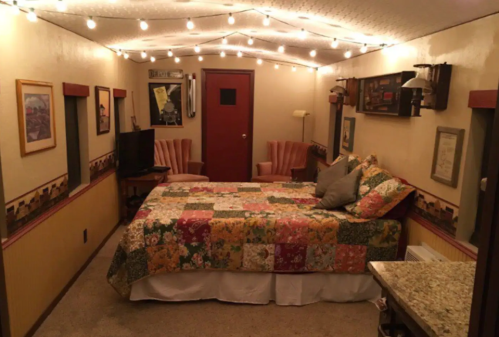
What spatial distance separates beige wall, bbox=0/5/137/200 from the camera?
7.70 feet

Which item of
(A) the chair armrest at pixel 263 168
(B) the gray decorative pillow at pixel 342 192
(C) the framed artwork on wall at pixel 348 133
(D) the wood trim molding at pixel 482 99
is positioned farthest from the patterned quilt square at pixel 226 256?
(A) the chair armrest at pixel 263 168

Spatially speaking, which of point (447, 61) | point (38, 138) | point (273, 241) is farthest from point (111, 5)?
point (447, 61)

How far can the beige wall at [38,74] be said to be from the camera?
92.4 inches

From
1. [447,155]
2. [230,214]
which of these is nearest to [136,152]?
[230,214]

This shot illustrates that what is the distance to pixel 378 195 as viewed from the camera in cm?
311

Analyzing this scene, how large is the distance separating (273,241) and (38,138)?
1.95m

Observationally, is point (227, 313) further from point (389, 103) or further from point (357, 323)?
point (389, 103)

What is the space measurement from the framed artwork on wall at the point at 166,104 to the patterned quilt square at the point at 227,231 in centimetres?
372

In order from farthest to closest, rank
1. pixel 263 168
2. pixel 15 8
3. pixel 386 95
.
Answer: pixel 263 168 < pixel 386 95 < pixel 15 8

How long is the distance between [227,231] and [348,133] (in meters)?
2.32

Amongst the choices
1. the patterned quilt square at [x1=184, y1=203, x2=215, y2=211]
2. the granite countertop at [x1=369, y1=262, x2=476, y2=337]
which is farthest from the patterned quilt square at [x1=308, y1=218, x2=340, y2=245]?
the granite countertop at [x1=369, y1=262, x2=476, y2=337]

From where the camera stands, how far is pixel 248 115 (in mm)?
6590

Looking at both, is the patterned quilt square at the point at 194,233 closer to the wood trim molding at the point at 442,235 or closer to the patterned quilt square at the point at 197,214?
the patterned quilt square at the point at 197,214

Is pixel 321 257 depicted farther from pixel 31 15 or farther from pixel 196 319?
pixel 31 15
